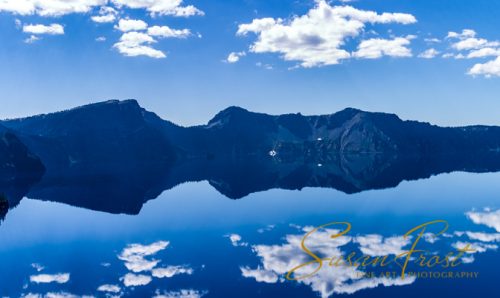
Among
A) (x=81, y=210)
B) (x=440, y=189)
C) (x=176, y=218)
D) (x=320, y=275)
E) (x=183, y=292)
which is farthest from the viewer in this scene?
(x=440, y=189)

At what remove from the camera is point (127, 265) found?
148 ft

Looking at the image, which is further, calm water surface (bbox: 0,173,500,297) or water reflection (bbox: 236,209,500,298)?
water reflection (bbox: 236,209,500,298)

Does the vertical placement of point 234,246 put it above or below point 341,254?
above

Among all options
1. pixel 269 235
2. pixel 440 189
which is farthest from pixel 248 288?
pixel 440 189

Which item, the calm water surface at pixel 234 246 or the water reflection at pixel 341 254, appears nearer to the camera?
the calm water surface at pixel 234 246

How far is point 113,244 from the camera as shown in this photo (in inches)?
2217

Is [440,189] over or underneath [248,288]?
over

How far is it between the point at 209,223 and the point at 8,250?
1222 inches

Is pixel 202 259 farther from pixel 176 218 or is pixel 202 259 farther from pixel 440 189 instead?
pixel 440 189

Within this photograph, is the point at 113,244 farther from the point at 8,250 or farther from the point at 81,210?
the point at 81,210

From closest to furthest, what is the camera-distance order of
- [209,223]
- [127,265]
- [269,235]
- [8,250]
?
[127,265], [8,250], [269,235], [209,223]

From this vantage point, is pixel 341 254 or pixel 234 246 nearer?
pixel 341 254

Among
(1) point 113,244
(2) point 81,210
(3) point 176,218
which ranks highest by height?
(2) point 81,210

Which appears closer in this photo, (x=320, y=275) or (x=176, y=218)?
(x=320, y=275)
